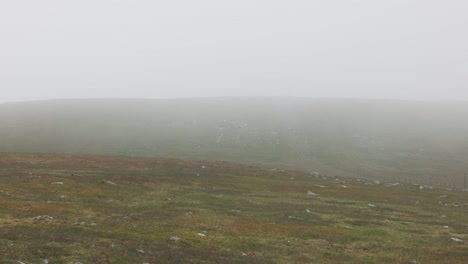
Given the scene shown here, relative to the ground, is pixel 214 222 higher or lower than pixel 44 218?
lower

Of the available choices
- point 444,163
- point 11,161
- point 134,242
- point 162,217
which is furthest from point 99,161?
point 444,163

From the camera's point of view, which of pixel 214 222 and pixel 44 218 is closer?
pixel 44 218

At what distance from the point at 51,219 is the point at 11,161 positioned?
58913 millimetres

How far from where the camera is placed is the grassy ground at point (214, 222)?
30016 mm

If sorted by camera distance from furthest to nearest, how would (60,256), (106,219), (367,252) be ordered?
(106,219) < (367,252) < (60,256)

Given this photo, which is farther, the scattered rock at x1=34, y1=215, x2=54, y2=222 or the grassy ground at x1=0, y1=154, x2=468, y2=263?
the scattered rock at x1=34, y1=215, x2=54, y2=222

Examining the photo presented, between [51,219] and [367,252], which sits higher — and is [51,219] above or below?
above

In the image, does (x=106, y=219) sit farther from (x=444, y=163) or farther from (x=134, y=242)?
(x=444, y=163)

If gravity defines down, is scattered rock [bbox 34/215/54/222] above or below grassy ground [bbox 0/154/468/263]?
above

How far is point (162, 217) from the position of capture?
44312 millimetres

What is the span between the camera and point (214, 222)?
43.9 metres

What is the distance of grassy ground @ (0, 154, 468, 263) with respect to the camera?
98.5 feet

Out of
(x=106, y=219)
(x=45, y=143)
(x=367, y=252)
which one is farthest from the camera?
(x=45, y=143)

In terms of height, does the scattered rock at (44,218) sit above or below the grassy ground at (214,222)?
above
